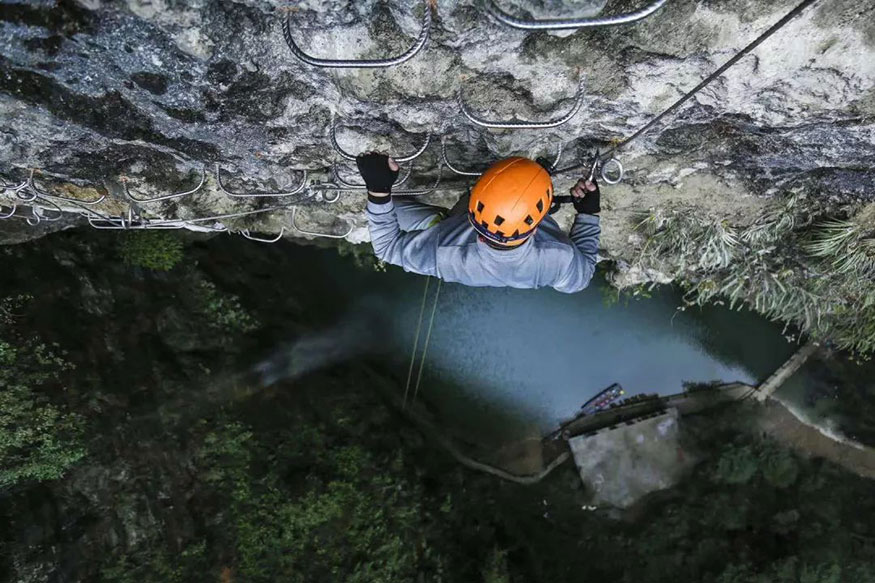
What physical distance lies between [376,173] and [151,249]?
12.5ft

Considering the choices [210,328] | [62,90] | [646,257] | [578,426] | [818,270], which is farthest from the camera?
[578,426]

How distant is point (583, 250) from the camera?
3.52 m

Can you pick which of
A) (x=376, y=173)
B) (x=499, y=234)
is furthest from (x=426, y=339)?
(x=499, y=234)

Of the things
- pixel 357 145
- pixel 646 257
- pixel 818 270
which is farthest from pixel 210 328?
pixel 818 270

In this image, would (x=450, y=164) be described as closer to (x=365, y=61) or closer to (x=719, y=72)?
(x=365, y=61)

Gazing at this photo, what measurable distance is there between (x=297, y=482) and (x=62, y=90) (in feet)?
15.3

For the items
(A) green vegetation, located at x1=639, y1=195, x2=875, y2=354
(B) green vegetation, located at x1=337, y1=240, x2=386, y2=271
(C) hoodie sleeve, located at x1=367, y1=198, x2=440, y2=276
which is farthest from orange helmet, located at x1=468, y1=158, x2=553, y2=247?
(B) green vegetation, located at x1=337, y1=240, x2=386, y2=271

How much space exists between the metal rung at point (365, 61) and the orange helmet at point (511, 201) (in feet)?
2.66

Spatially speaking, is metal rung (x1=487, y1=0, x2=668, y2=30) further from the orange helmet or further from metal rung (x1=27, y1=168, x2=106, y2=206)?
metal rung (x1=27, y1=168, x2=106, y2=206)

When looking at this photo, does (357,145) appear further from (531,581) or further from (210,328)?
(531,581)

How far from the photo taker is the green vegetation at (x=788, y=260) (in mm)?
4043

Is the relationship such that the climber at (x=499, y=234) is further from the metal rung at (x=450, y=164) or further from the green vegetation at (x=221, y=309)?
the green vegetation at (x=221, y=309)

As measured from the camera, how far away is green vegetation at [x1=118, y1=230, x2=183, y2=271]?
5.74 meters

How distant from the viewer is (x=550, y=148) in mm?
3465
